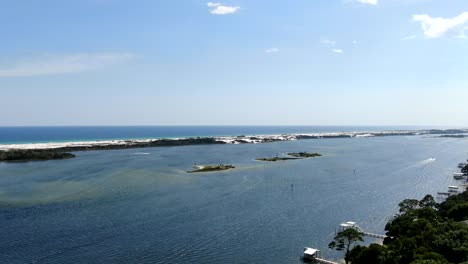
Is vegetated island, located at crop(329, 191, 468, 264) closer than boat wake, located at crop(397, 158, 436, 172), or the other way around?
vegetated island, located at crop(329, 191, 468, 264)

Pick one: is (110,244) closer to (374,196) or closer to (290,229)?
(290,229)

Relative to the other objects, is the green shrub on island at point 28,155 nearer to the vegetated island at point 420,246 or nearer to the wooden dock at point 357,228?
the wooden dock at point 357,228

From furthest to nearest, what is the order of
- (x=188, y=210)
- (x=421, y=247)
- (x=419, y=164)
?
(x=419, y=164) < (x=188, y=210) < (x=421, y=247)

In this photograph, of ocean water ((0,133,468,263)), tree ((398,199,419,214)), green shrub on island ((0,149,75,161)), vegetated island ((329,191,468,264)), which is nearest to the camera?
vegetated island ((329,191,468,264))

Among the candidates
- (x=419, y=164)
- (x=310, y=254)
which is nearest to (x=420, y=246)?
(x=310, y=254)

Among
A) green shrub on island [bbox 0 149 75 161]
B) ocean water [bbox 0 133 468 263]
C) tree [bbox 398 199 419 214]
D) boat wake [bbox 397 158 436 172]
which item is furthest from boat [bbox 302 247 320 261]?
green shrub on island [bbox 0 149 75 161]

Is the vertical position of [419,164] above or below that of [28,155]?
below

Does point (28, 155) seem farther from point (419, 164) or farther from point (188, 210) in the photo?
point (419, 164)

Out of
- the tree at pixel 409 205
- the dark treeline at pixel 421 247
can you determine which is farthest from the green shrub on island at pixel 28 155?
the dark treeline at pixel 421 247

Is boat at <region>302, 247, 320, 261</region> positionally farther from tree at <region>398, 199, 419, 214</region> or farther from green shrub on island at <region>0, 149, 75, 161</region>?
green shrub on island at <region>0, 149, 75, 161</region>
